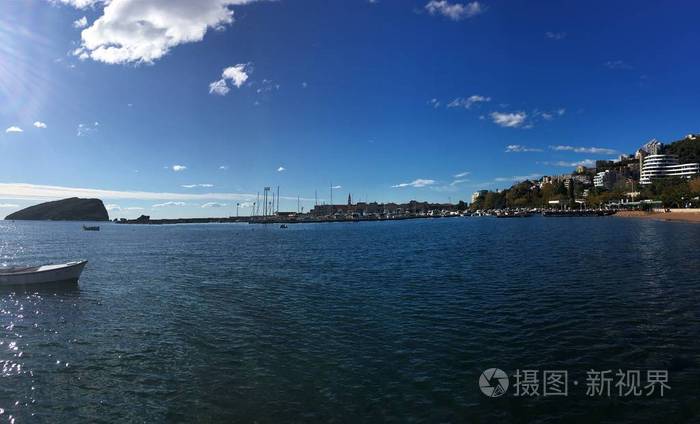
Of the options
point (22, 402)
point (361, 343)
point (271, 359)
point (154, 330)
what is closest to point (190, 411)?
point (271, 359)

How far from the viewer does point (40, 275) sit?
33344 millimetres

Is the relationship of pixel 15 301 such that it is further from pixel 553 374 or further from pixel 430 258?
pixel 430 258

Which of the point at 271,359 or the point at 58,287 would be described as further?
the point at 58,287

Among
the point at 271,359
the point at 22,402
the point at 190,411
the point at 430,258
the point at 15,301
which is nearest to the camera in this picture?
the point at 190,411

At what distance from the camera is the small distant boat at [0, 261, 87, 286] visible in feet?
107

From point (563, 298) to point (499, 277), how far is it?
820cm

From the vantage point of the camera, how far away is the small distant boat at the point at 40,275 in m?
32.6

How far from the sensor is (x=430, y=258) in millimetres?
47781

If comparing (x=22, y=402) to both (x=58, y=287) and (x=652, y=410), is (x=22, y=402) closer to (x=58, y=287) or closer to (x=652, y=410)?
(x=652, y=410)

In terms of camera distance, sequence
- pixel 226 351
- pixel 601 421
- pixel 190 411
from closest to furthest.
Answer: pixel 601 421 < pixel 190 411 < pixel 226 351

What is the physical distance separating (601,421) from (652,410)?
1789 millimetres

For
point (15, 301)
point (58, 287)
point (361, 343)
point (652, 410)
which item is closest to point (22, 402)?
point (361, 343)

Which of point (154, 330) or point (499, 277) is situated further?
point (499, 277)

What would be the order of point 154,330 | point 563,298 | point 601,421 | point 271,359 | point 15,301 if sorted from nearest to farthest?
point 601,421 < point 271,359 < point 154,330 < point 563,298 < point 15,301
